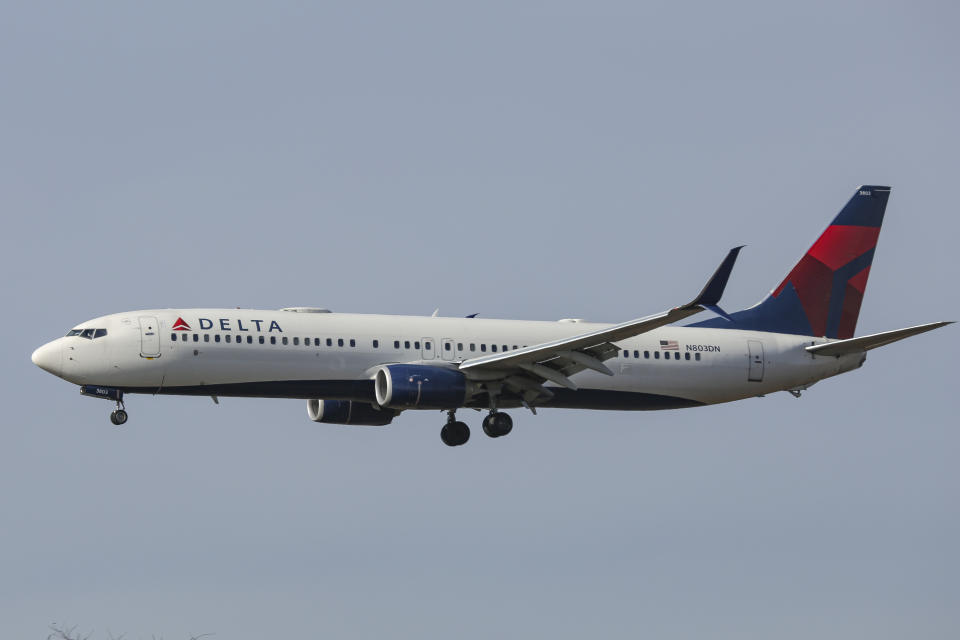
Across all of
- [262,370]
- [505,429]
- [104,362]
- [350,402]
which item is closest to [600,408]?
[505,429]

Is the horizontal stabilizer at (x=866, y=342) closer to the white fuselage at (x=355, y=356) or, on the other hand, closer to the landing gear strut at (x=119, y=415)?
the white fuselage at (x=355, y=356)

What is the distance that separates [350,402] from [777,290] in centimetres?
1799

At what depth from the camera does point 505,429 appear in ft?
194

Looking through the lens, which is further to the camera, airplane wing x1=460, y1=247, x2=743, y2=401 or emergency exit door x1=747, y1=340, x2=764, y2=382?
emergency exit door x1=747, y1=340, x2=764, y2=382

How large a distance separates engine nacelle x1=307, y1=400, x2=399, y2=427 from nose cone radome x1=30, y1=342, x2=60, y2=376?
1110cm

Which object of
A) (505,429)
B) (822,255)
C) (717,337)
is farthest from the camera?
(822,255)

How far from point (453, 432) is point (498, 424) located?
2.55 m

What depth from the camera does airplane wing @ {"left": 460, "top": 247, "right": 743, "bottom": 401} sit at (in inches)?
2152

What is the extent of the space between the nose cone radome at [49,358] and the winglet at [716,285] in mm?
21690

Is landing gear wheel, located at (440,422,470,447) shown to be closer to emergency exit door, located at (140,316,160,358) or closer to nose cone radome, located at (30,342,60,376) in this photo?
emergency exit door, located at (140,316,160,358)

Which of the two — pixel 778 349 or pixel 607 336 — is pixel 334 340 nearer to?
pixel 607 336

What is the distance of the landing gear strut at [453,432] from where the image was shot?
6088 centimetres

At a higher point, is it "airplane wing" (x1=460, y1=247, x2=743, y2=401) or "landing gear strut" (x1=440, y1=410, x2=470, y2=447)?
"airplane wing" (x1=460, y1=247, x2=743, y2=401)

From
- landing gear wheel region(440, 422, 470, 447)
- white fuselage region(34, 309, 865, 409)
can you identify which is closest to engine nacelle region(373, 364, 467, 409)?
white fuselage region(34, 309, 865, 409)
